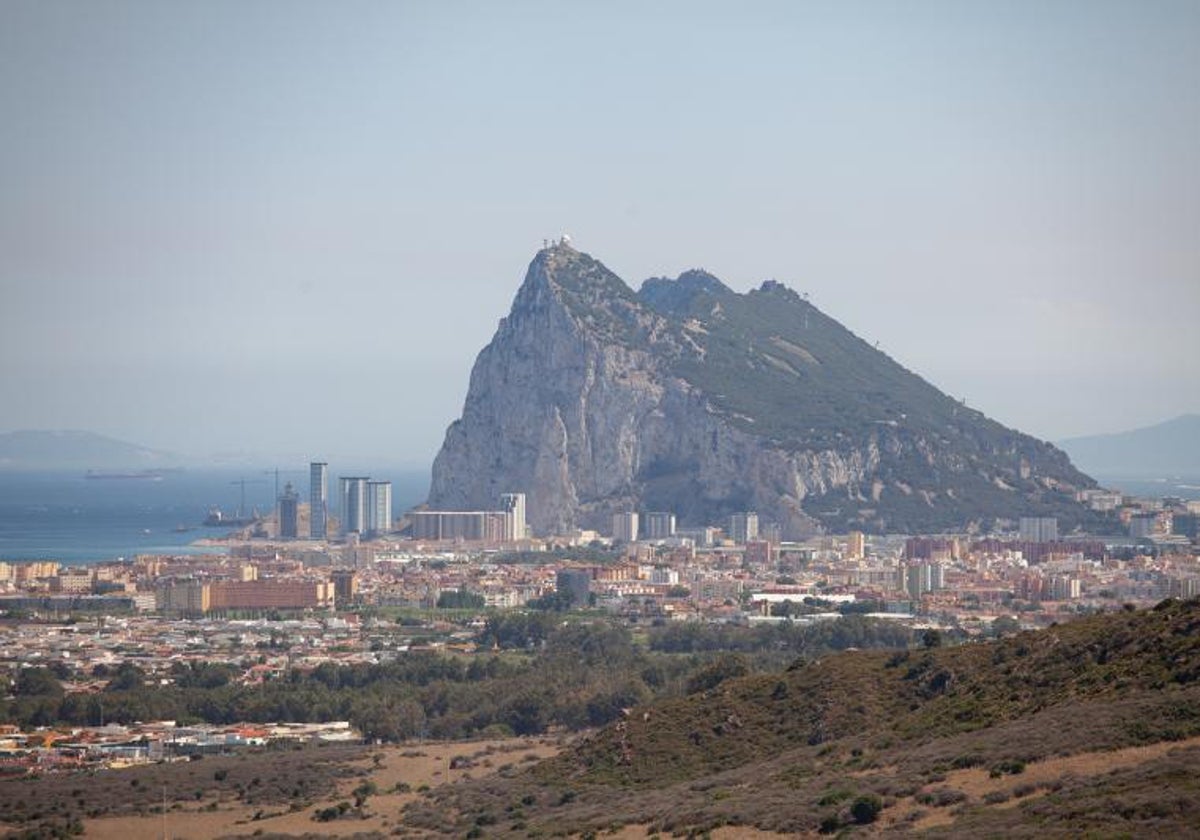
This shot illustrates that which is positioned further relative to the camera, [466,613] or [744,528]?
[744,528]

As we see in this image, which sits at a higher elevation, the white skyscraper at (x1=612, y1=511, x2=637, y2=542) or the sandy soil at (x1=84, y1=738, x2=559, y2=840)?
the white skyscraper at (x1=612, y1=511, x2=637, y2=542)

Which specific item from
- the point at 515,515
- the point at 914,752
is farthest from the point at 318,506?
the point at 914,752

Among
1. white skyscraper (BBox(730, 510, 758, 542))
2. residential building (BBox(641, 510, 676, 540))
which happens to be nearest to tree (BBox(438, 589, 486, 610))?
residential building (BBox(641, 510, 676, 540))

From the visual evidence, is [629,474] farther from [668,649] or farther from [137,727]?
[137,727]

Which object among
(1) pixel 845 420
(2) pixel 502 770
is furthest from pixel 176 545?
(2) pixel 502 770

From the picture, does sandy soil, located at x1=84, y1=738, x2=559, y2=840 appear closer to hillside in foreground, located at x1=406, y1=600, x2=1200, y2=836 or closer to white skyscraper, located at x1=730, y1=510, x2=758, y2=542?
hillside in foreground, located at x1=406, y1=600, x2=1200, y2=836

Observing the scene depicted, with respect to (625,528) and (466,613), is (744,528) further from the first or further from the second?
(466,613)
